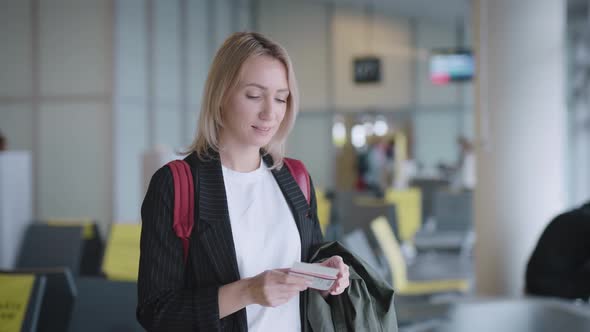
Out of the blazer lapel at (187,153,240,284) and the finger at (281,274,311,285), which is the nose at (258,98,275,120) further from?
the finger at (281,274,311,285)

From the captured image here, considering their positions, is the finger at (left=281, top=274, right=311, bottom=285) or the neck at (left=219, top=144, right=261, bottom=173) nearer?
the finger at (left=281, top=274, right=311, bottom=285)

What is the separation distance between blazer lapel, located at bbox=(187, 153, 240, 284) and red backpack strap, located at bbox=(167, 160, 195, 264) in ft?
0.04

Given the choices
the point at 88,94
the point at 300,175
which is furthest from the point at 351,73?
the point at 300,175

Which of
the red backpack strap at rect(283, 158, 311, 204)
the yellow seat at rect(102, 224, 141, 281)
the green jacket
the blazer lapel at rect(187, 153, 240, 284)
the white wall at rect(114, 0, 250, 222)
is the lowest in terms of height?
the yellow seat at rect(102, 224, 141, 281)

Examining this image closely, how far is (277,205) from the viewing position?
4.66 feet

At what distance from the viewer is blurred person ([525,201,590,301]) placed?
303 cm

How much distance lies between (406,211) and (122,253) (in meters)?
5.46

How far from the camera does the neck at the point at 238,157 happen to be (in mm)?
1424

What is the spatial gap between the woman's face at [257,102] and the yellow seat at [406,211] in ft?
22.8

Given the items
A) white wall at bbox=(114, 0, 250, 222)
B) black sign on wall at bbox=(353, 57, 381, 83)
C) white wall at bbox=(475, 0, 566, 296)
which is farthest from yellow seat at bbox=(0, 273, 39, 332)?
black sign on wall at bbox=(353, 57, 381, 83)

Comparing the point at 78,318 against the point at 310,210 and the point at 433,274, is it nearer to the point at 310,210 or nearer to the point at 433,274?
the point at 310,210

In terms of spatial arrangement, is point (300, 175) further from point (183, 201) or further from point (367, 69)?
point (367, 69)

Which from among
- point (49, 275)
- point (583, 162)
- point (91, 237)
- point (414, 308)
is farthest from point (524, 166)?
point (583, 162)

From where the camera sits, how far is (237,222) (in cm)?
136
